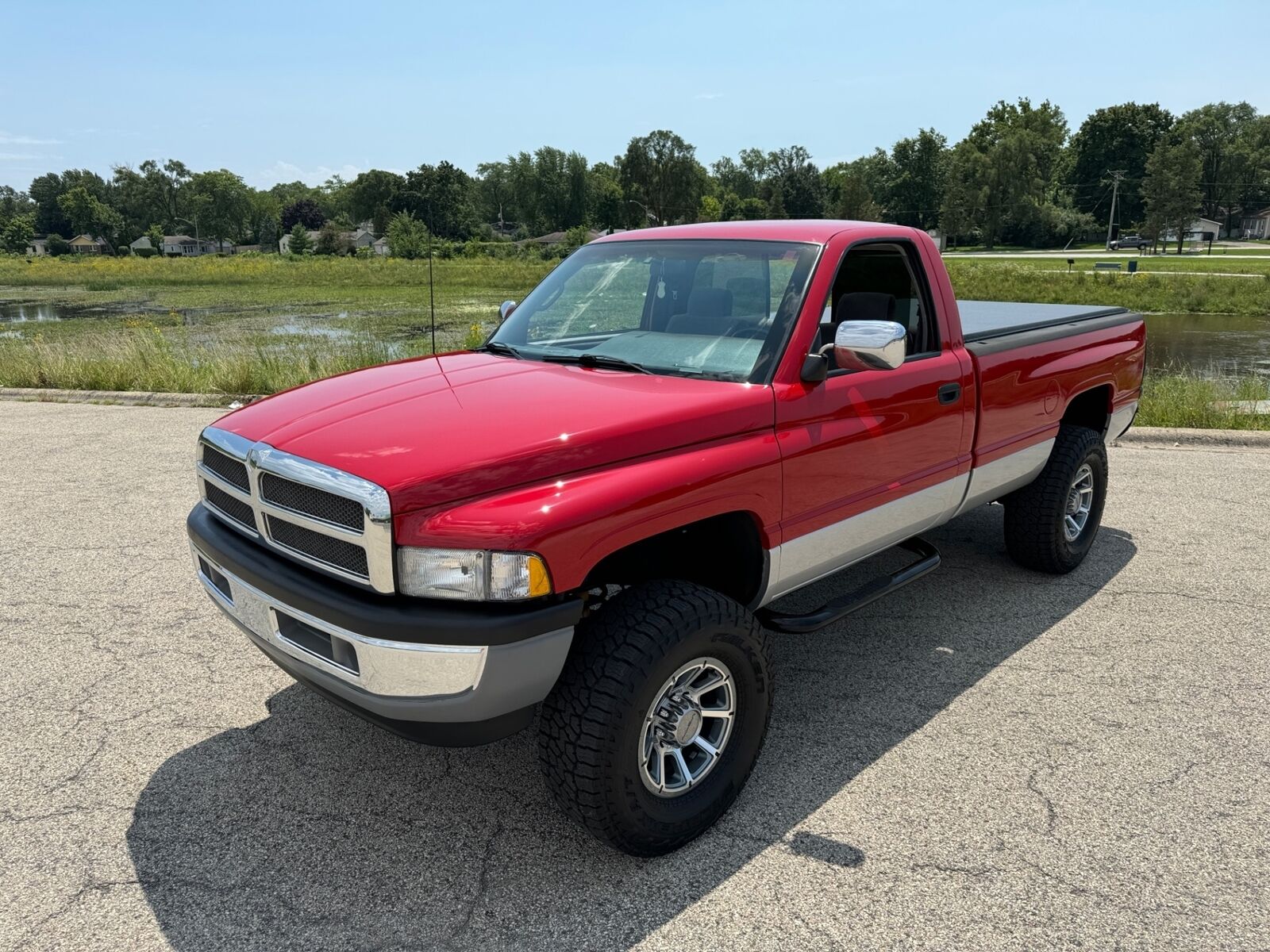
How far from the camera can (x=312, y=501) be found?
2537 mm

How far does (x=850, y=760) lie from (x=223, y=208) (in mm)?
159419

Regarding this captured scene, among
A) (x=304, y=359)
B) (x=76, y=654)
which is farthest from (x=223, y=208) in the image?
(x=76, y=654)

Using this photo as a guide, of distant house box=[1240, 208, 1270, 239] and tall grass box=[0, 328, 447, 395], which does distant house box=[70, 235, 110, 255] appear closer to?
tall grass box=[0, 328, 447, 395]

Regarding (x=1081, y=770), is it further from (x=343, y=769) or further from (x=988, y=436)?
(x=343, y=769)

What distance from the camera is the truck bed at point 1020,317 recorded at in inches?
173

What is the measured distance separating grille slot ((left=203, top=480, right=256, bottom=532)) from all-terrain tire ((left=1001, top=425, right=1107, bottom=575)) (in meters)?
3.78

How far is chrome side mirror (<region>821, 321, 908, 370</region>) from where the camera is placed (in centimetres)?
298

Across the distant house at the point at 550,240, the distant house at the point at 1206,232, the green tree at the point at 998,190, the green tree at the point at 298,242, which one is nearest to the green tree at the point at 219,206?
the green tree at the point at 298,242

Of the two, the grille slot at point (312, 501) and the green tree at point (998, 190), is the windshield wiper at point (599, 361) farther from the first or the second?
the green tree at point (998, 190)

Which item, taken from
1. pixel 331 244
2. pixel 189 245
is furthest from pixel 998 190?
pixel 189 245

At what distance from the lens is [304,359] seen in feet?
39.9

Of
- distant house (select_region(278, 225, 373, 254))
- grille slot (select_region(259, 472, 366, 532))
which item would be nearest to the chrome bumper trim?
grille slot (select_region(259, 472, 366, 532))

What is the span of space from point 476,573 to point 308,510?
595mm

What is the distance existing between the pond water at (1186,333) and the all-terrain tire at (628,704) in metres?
15.8
